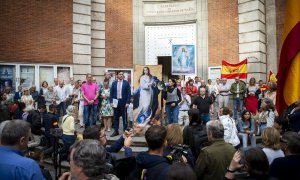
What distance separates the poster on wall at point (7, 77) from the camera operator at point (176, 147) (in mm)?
12308

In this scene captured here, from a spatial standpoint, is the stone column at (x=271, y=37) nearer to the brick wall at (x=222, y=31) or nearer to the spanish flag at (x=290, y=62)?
the brick wall at (x=222, y=31)

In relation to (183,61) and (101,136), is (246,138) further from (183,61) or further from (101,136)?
(101,136)

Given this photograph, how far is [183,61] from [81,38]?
7.29m

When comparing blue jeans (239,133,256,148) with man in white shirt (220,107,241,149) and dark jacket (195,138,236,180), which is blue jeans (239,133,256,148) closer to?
man in white shirt (220,107,241,149)

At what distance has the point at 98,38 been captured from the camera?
18.7m

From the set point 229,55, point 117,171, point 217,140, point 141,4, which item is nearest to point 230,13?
point 229,55

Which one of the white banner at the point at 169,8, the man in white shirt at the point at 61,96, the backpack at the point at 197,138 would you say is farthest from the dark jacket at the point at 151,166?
the white banner at the point at 169,8

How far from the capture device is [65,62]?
667 inches

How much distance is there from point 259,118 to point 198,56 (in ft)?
32.3

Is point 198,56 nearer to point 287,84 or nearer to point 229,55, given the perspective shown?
point 229,55

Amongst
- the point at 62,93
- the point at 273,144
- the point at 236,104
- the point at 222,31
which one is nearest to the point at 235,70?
the point at 236,104

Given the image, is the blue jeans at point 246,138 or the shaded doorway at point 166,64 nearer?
the blue jeans at point 246,138

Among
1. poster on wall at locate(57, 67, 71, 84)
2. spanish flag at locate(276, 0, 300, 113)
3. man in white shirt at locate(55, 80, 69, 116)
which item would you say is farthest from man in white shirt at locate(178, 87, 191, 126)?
spanish flag at locate(276, 0, 300, 113)

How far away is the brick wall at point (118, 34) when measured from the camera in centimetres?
1902
